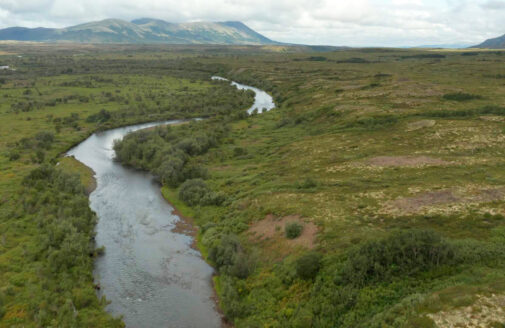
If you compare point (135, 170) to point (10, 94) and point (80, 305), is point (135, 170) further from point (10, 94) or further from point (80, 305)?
point (10, 94)

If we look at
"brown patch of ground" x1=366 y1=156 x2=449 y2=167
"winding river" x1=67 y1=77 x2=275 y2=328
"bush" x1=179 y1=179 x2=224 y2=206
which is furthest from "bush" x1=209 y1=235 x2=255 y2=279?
"brown patch of ground" x1=366 y1=156 x2=449 y2=167

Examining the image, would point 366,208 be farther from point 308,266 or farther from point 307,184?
point 308,266

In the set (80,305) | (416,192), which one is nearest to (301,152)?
(416,192)

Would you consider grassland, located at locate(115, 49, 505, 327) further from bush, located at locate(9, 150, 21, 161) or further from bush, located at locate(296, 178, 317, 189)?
bush, located at locate(9, 150, 21, 161)

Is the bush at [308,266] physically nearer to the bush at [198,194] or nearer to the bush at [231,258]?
the bush at [231,258]

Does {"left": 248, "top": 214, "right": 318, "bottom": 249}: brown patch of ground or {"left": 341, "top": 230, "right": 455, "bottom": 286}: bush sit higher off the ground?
{"left": 341, "top": 230, "right": 455, "bottom": 286}: bush

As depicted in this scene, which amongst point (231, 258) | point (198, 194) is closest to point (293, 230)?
point (231, 258)

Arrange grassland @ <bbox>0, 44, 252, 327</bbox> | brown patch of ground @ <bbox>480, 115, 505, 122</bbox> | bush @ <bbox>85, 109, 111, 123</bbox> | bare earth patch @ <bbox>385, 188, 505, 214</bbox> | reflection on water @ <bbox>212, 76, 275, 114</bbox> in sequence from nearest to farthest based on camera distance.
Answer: grassland @ <bbox>0, 44, 252, 327</bbox>, bare earth patch @ <bbox>385, 188, 505, 214</bbox>, brown patch of ground @ <bbox>480, 115, 505, 122</bbox>, bush @ <bbox>85, 109, 111, 123</bbox>, reflection on water @ <bbox>212, 76, 275, 114</bbox>
